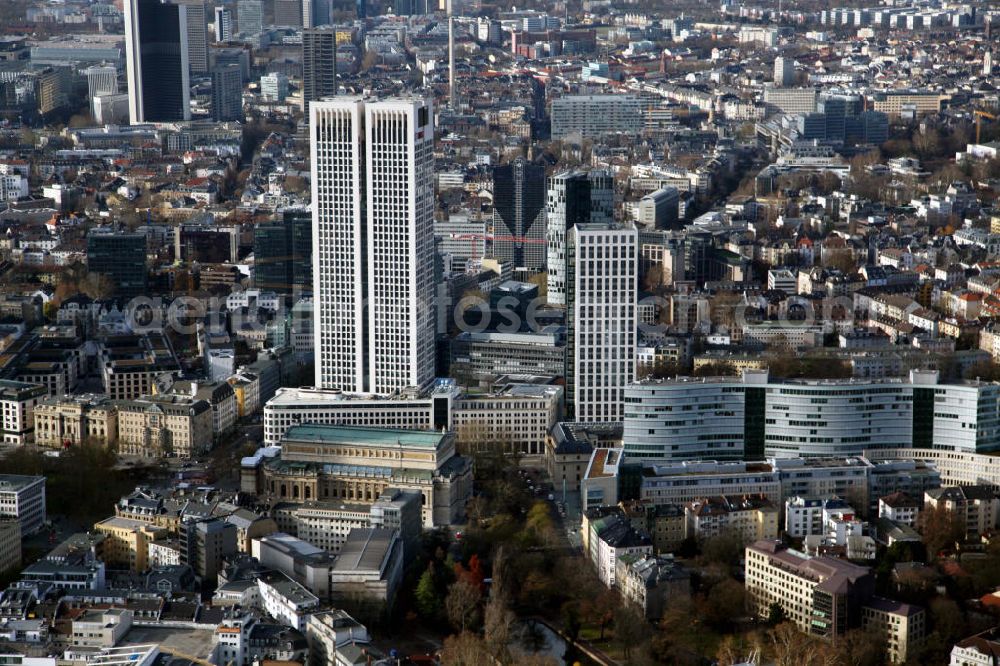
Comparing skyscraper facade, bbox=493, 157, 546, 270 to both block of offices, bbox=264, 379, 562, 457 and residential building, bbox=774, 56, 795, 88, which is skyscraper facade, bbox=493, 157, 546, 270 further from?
residential building, bbox=774, 56, 795, 88

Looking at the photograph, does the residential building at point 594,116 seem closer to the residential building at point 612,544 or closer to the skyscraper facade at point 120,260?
the skyscraper facade at point 120,260

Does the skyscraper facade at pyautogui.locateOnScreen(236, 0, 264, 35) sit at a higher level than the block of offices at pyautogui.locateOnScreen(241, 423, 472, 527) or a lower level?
higher

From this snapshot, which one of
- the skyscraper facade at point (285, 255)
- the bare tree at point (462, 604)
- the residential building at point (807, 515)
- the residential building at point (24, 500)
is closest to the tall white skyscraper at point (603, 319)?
the residential building at point (807, 515)

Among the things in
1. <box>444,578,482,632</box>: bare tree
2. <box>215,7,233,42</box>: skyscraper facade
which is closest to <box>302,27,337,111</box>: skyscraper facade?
<box>215,7,233,42</box>: skyscraper facade

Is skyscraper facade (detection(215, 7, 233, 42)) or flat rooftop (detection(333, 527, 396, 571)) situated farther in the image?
skyscraper facade (detection(215, 7, 233, 42))

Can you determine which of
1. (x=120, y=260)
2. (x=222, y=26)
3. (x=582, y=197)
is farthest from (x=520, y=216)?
(x=222, y=26)

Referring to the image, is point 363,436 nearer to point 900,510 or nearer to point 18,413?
point 18,413

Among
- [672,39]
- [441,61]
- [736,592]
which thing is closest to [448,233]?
[736,592]
